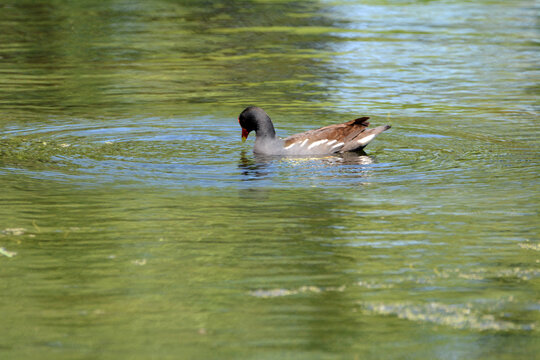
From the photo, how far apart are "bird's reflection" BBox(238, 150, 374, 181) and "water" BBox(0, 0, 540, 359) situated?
0.05m

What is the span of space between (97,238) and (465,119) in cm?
780

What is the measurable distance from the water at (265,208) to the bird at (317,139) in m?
0.20

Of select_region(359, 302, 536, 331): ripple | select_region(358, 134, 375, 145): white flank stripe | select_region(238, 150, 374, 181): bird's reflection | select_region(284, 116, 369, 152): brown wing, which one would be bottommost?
select_region(238, 150, 374, 181): bird's reflection

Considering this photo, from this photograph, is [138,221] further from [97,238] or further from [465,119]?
[465,119]

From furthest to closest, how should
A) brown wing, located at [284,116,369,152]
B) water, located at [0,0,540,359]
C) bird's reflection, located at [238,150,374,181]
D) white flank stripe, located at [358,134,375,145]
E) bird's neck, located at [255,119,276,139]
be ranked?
→ bird's neck, located at [255,119,276,139] → white flank stripe, located at [358,134,375,145] → brown wing, located at [284,116,369,152] → bird's reflection, located at [238,150,374,181] → water, located at [0,0,540,359]

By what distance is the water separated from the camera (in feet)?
20.6

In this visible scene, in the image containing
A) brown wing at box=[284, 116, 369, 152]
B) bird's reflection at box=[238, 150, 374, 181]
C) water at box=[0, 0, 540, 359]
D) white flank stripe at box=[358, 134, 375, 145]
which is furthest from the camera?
white flank stripe at box=[358, 134, 375, 145]

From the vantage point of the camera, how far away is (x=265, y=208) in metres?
9.55

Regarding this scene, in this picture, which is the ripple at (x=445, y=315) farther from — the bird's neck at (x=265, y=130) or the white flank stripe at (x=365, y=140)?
the bird's neck at (x=265, y=130)

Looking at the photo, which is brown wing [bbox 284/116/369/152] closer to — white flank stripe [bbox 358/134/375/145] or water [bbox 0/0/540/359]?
white flank stripe [bbox 358/134/375/145]

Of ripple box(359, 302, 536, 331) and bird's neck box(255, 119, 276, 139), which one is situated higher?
ripple box(359, 302, 536, 331)

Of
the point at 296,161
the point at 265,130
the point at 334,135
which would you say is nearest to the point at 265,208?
the point at 296,161

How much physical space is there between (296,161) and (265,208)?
9.66 ft

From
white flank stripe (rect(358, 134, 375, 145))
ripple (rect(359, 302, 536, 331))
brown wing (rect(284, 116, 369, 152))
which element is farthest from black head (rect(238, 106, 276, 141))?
ripple (rect(359, 302, 536, 331))
